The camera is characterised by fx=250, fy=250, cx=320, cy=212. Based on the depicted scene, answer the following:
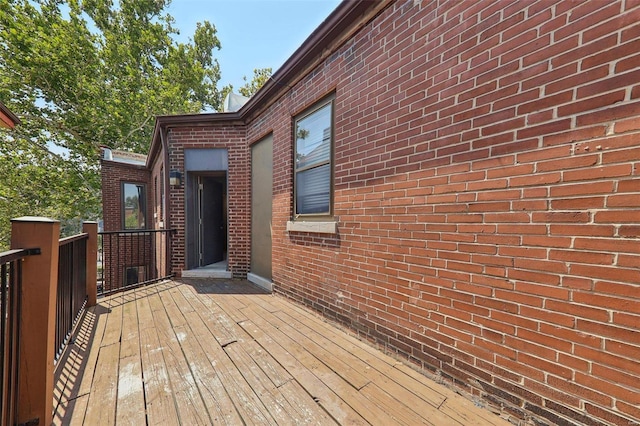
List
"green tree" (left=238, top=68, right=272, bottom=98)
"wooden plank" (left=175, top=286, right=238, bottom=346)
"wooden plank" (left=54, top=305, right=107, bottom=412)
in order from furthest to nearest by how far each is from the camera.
Result: "green tree" (left=238, top=68, right=272, bottom=98) < "wooden plank" (left=175, top=286, right=238, bottom=346) < "wooden plank" (left=54, top=305, right=107, bottom=412)

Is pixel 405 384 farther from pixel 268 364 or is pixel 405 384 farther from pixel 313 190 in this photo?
pixel 313 190

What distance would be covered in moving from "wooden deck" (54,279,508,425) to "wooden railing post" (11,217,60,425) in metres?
0.20

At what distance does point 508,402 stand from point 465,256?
898 mm

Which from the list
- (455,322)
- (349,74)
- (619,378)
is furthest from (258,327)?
(349,74)

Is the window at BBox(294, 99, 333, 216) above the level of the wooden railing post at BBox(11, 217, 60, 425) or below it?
above

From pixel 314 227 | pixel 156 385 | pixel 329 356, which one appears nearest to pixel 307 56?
pixel 314 227

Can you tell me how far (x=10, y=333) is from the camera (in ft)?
4.42

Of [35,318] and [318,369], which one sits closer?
[35,318]

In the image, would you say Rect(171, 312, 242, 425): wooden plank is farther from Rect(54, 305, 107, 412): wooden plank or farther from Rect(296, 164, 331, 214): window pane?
Rect(296, 164, 331, 214): window pane

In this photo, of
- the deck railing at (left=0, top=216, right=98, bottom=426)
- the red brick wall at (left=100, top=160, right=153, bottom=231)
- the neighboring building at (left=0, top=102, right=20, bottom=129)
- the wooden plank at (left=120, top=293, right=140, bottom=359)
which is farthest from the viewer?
the red brick wall at (left=100, top=160, right=153, bottom=231)

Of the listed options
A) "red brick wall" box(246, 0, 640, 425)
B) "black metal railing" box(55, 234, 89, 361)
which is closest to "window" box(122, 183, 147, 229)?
"black metal railing" box(55, 234, 89, 361)

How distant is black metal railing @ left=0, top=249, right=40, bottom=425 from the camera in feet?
4.10

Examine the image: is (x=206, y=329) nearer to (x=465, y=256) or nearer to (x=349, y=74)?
(x=465, y=256)

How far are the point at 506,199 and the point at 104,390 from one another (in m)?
3.01
